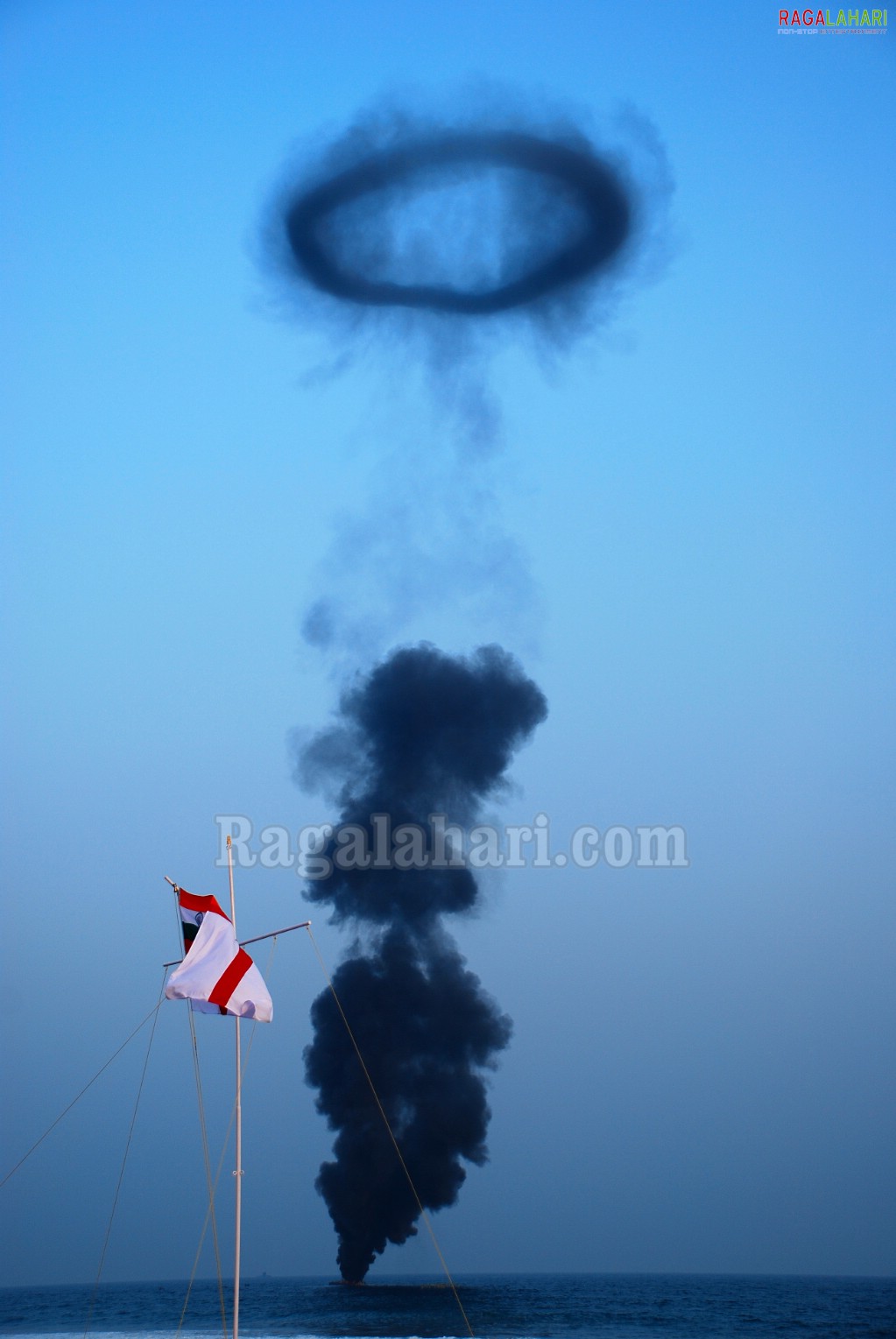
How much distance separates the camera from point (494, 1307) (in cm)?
7844

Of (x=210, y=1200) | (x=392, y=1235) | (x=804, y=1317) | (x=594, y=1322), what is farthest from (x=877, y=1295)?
(x=210, y=1200)

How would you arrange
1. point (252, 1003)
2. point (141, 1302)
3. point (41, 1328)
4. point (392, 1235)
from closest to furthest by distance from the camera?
point (252, 1003)
point (41, 1328)
point (392, 1235)
point (141, 1302)

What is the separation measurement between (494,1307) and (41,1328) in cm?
3254

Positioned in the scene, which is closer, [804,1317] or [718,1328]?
[718,1328]

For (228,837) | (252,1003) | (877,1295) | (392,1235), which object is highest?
(228,837)

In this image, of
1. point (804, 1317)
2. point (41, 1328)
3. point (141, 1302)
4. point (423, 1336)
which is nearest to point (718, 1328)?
point (804, 1317)

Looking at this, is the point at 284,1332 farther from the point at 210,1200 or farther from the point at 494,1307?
the point at 494,1307

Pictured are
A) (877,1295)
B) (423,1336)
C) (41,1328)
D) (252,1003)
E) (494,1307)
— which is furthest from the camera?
(877,1295)

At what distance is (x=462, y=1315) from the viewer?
214ft

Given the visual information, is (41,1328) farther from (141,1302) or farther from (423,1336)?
(141,1302)

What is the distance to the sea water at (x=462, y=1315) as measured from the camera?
53.0 m

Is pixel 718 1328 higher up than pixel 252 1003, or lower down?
lower down

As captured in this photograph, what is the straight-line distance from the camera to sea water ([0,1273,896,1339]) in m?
53.0

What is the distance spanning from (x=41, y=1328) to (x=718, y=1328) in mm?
35475
